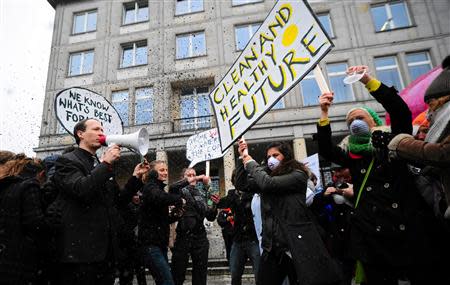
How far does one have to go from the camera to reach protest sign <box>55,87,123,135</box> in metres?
4.22

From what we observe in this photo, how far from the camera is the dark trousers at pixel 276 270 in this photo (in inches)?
103

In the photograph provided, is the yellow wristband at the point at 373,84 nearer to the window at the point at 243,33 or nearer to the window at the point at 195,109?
the window at the point at 195,109

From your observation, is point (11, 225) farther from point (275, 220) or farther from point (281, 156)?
point (281, 156)

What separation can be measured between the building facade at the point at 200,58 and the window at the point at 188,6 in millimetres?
54

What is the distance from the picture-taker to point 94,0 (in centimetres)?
1838

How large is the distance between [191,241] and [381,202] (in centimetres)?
294

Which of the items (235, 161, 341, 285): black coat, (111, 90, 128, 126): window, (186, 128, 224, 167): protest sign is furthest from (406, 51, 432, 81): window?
(235, 161, 341, 285): black coat

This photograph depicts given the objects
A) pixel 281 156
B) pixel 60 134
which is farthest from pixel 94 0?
pixel 281 156

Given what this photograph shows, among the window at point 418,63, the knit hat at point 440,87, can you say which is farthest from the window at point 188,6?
the knit hat at point 440,87

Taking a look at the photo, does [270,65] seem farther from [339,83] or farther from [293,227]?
[339,83]

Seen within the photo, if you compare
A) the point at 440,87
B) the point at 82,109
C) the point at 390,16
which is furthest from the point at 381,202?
the point at 390,16

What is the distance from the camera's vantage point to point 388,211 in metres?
2.19

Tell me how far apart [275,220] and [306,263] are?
0.42 meters

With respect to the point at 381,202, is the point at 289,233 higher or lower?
lower
